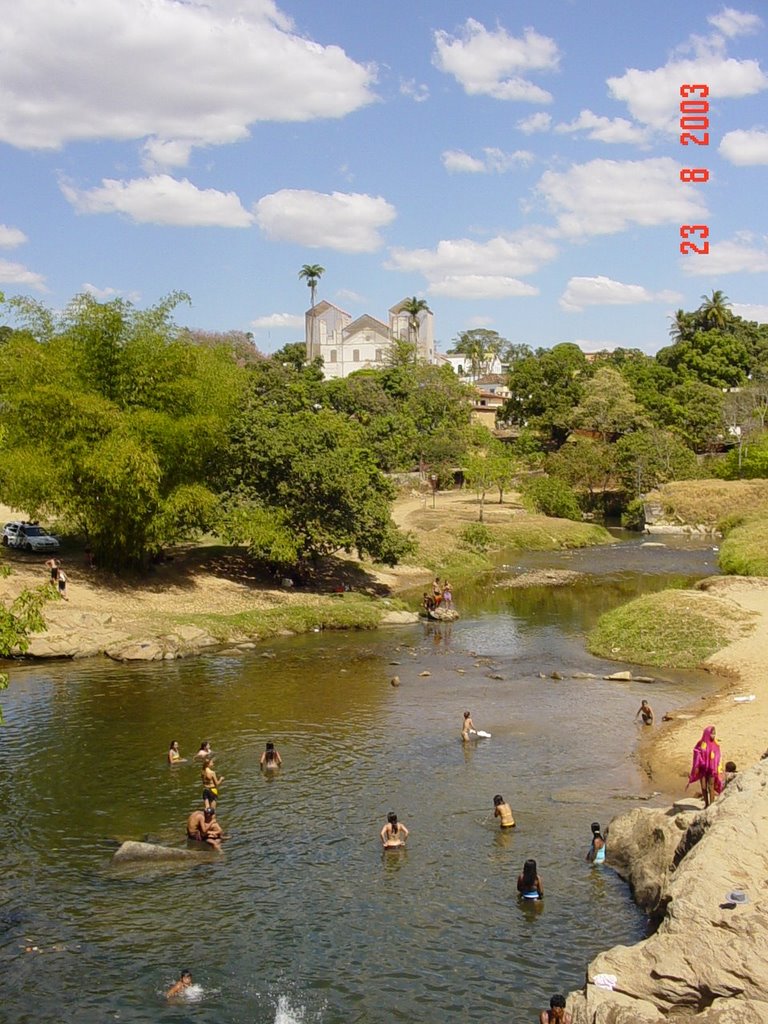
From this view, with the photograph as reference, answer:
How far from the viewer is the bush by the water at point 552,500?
9325 centimetres

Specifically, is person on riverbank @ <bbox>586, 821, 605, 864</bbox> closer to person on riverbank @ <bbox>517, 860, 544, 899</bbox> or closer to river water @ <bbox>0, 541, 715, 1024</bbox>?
river water @ <bbox>0, 541, 715, 1024</bbox>

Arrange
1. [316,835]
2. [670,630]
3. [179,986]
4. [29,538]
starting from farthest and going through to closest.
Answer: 1. [29,538]
2. [670,630]
3. [316,835]
4. [179,986]

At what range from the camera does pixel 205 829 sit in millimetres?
23281

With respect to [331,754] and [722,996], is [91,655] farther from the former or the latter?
[722,996]

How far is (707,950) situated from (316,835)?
11601 mm

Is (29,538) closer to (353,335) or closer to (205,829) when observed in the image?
(205,829)

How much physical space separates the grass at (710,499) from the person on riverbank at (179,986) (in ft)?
253

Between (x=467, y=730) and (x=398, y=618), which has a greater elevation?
(x=398, y=618)

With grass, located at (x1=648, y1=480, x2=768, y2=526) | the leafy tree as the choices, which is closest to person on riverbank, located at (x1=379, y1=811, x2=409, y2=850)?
grass, located at (x1=648, y1=480, x2=768, y2=526)

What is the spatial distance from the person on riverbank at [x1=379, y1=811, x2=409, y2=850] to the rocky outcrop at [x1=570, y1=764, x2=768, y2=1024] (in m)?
8.13

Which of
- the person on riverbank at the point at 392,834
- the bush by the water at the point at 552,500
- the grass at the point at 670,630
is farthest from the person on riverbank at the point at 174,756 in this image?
the bush by the water at the point at 552,500

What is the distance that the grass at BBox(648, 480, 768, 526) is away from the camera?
88062 millimetres

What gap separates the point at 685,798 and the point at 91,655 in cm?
2619

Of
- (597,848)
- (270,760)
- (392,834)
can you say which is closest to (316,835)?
(392,834)
